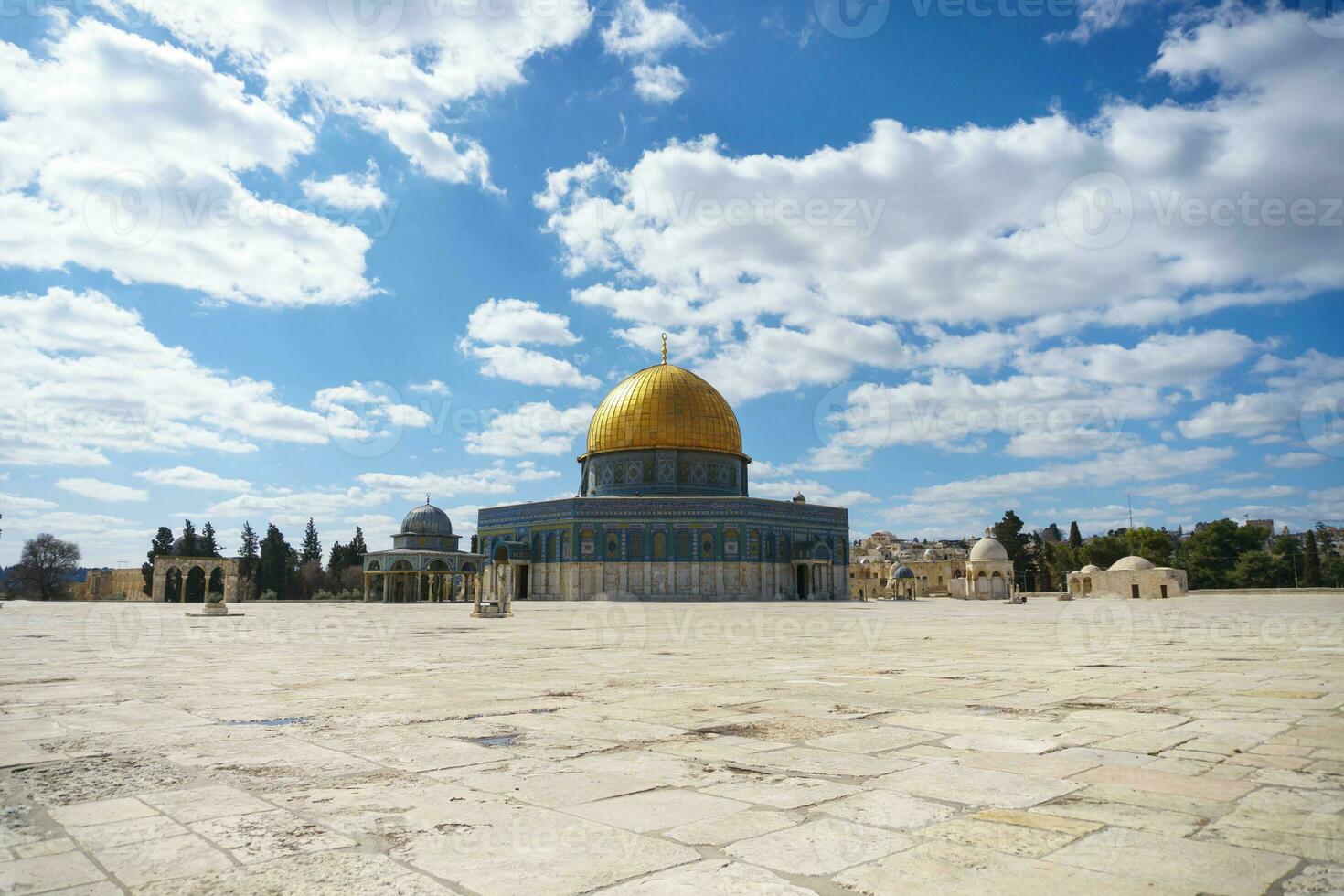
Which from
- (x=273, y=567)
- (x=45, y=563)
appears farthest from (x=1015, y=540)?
(x=45, y=563)

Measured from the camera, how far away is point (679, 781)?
4.12m

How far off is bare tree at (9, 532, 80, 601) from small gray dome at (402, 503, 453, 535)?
885 inches

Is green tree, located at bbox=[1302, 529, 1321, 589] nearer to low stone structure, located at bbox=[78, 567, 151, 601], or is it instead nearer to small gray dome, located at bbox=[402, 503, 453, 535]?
small gray dome, located at bbox=[402, 503, 453, 535]

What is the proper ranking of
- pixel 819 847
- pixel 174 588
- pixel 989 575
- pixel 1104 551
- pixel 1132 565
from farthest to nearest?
1. pixel 1104 551
2. pixel 174 588
3. pixel 989 575
4. pixel 1132 565
5. pixel 819 847

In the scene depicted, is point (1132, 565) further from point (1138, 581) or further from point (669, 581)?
point (669, 581)

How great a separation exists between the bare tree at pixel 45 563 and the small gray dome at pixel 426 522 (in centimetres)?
2247

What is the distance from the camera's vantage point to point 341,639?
15.9 metres

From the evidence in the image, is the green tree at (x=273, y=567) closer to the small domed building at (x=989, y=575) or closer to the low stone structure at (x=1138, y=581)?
the small domed building at (x=989, y=575)

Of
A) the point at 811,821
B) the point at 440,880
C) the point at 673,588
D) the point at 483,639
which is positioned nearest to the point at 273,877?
the point at 440,880

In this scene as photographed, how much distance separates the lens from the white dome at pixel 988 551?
57.0 m

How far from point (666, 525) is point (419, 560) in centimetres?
1642

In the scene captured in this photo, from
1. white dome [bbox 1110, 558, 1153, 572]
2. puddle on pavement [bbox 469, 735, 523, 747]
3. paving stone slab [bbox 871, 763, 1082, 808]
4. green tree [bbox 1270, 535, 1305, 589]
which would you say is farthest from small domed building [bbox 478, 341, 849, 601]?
paving stone slab [bbox 871, 763, 1082, 808]

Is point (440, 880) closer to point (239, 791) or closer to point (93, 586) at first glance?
point (239, 791)

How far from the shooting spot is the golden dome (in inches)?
1975
